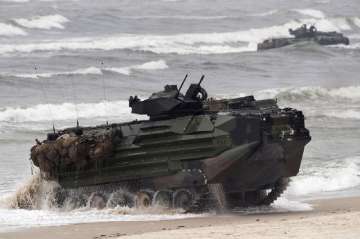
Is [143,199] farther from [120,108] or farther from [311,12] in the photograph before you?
[311,12]

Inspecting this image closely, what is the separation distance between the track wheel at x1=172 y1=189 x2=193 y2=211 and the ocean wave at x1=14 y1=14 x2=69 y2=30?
56001 mm

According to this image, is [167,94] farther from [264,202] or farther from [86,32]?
[86,32]

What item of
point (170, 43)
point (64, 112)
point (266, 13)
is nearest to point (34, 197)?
point (64, 112)

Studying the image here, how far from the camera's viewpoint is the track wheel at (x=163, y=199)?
2344cm

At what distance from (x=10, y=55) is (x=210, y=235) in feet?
144

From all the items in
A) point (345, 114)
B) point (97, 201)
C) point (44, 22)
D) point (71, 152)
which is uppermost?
point (44, 22)

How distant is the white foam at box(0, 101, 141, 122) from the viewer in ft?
130

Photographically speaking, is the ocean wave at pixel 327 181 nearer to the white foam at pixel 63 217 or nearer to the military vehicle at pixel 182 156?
the military vehicle at pixel 182 156

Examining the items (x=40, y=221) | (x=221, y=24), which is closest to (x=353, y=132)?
(x=40, y=221)

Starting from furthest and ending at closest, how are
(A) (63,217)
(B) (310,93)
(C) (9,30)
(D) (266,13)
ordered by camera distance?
1. (D) (266,13)
2. (C) (9,30)
3. (B) (310,93)
4. (A) (63,217)

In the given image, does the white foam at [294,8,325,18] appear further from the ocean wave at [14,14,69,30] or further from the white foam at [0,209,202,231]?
the white foam at [0,209,202,231]

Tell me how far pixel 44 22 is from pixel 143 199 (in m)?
59.0

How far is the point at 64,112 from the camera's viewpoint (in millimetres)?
40719

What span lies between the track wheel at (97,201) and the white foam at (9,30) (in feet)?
166
